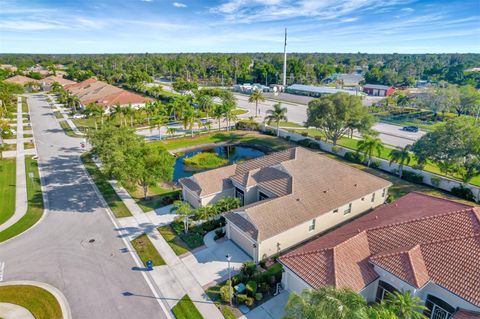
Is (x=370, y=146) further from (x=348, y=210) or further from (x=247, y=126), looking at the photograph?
(x=247, y=126)

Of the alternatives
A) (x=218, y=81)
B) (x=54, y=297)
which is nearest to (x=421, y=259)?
(x=54, y=297)

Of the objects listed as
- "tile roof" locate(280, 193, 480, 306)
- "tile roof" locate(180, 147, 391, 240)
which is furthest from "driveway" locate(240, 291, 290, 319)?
"tile roof" locate(180, 147, 391, 240)

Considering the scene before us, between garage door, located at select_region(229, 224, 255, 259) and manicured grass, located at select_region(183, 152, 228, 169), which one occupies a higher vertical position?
manicured grass, located at select_region(183, 152, 228, 169)

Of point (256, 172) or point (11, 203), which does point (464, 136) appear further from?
point (11, 203)

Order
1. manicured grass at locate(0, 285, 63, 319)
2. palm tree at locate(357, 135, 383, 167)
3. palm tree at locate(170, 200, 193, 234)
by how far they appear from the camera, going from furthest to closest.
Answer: palm tree at locate(357, 135, 383, 167)
palm tree at locate(170, 200, 193, 234)
manicured grass at locate(0, 285, 63, 319)

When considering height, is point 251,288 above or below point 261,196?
below

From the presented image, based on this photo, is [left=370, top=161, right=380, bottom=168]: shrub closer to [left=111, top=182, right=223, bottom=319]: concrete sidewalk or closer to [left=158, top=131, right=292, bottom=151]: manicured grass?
[left=158, top=131, right=292, bottom=151]: manicured grass

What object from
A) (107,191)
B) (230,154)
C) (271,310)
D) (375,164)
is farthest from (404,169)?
(107,191)
